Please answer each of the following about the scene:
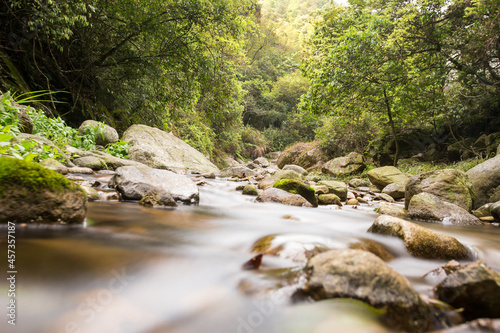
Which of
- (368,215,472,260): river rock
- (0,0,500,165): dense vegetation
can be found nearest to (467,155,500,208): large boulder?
(368,215,472,260): river rock

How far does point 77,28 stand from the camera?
6.76 m

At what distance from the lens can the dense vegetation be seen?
21.4 ft

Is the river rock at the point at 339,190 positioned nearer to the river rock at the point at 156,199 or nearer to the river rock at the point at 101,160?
the river rock at the point at 156,199

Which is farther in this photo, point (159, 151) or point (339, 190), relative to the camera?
point (159, 151)

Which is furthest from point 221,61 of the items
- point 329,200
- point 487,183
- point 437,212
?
point 487,183

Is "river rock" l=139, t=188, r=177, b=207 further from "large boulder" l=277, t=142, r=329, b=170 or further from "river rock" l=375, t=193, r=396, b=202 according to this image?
"large boulder" l=277, t=142, r=329, b=170

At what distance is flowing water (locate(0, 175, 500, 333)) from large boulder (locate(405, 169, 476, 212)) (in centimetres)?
260

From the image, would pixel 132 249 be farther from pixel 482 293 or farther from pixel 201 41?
pixel 201 41

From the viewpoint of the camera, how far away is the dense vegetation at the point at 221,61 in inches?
257

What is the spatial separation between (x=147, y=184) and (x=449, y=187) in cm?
554

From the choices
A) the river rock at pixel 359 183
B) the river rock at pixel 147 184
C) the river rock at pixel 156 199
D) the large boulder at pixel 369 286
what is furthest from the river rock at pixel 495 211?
the river rock at pixel 156 199

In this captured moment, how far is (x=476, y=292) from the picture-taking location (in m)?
1.20

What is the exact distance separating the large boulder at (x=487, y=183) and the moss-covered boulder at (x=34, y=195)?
7.04 meters

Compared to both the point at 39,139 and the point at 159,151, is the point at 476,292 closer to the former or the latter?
the point at 39,139
